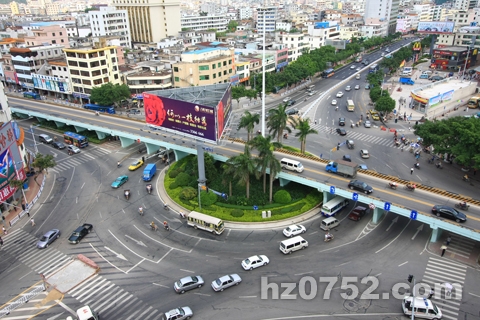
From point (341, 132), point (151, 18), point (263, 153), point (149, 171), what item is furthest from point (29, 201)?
point (151, 18)

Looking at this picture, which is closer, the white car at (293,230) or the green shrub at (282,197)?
the white car at (293,230)

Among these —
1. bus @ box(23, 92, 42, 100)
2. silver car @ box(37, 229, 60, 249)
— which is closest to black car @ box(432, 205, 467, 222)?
silver car @ box(37, 229, 60, 249)

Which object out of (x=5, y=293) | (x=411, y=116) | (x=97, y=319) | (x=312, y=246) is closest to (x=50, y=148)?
(x=5, y=293)

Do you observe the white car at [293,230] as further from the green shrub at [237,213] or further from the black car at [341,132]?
the black car at [341,132]

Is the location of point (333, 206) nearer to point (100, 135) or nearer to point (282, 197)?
point (282, 197)

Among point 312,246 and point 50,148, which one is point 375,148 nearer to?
point 312,246

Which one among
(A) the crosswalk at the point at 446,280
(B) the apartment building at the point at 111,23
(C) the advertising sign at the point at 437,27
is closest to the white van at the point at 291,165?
(A) the crosswalk at the point at 446,280
